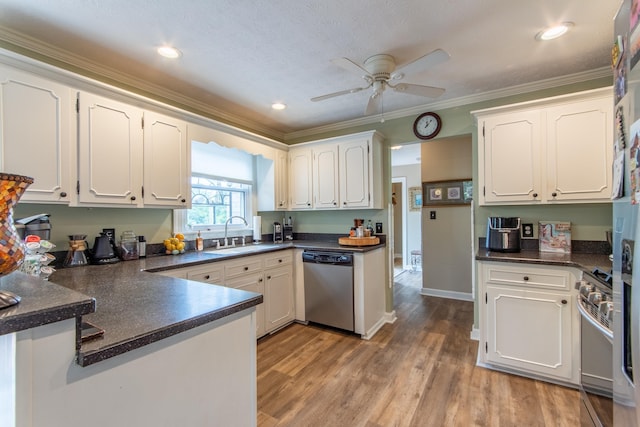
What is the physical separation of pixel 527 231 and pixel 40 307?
3.31 m

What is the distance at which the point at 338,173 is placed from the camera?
3.45 m

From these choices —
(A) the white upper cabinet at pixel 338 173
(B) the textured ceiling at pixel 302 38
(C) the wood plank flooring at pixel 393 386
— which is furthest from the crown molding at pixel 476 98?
(C) the wood plank flooring at pixel 393 386

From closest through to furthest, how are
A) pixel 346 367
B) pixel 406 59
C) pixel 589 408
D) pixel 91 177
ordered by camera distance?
pixel 589 408 → pixel 91 177 → pixel 406 59 → pixel 346 367

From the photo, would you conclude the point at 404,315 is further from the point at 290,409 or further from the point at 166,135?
the point at 166,135

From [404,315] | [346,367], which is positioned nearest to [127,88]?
[346,367]

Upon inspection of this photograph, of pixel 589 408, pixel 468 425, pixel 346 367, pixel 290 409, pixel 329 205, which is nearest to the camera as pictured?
pixel 589 408

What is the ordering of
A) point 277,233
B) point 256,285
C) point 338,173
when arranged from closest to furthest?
point 256,285, point 338,173, point 277,233

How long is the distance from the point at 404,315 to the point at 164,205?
2999 mm

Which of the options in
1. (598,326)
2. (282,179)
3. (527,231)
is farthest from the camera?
(282,179)

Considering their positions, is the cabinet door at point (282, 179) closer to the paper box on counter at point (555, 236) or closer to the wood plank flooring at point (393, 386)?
the wood plank flooring at point (393, 386)

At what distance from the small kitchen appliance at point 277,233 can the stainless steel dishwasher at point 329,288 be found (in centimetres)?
72

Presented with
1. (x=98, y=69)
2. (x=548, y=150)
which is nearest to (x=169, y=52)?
(x=98, y=69)

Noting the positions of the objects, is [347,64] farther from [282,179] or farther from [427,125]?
[282,179]

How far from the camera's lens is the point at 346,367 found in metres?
2.39
